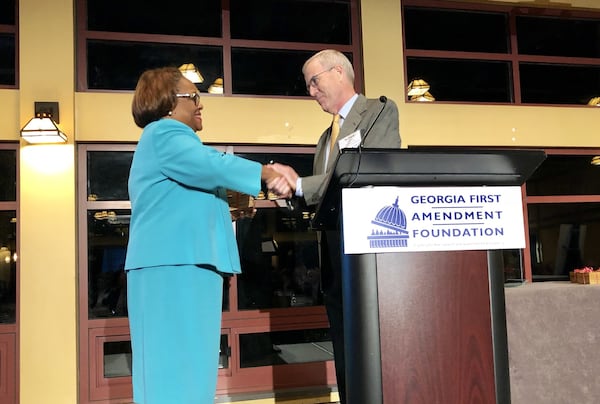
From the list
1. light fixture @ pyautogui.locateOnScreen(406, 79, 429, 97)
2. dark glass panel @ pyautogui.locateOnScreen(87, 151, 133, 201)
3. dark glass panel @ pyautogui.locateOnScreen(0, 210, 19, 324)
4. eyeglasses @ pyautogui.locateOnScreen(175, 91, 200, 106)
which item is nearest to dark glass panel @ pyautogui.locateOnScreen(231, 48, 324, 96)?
light fixture @ pyautogui.locateOnScreen(406, 79, 429, 97)

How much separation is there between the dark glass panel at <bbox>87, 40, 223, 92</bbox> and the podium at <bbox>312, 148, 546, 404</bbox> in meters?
3.03

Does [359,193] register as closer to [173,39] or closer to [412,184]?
[412,184]

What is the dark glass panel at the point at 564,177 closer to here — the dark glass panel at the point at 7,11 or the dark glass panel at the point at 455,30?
the dark glass panel at the point at 455,30

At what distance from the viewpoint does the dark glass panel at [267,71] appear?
410 centimetres

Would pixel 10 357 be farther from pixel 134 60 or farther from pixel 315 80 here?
pixel 315 80

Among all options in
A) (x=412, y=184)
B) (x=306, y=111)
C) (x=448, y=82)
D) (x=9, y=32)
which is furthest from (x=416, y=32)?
(x=412, y=184)

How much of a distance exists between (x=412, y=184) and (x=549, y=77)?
4.06 m

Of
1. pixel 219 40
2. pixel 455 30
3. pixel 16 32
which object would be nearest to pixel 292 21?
pixel 219 40

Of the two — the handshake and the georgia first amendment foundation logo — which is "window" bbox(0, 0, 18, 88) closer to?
the handshake

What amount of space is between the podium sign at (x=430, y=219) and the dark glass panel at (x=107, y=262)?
2.93 metres

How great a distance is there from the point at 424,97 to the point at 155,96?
313 centimetres

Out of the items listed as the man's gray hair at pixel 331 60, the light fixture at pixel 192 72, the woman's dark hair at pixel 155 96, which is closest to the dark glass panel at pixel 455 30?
the light fixture at pixel 192 72

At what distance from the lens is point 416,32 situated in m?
4.50

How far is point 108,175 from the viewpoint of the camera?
3.82m
